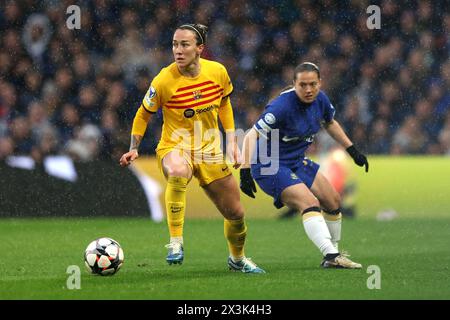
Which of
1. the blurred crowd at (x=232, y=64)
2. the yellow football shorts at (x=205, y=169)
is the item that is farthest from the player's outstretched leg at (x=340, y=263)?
the blurred crowd at (x=232, y=64)

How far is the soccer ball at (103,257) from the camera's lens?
8.54 m

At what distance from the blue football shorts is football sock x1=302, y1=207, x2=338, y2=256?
34cm

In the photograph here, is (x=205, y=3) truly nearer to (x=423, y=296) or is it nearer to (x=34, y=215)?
(x=34, y=215)

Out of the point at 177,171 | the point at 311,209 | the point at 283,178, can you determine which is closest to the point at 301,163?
the point at 283,178

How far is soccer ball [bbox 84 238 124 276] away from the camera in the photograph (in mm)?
8539

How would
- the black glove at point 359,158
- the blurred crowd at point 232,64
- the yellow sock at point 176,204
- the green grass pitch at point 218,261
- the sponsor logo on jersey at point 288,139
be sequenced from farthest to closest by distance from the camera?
the blurred crowd at point 232,64
the black glove at point 359,158
the sponsor logo on jersey at point 288,139
the yellow sock at point 176,204
the green grass pitch at point 218,261

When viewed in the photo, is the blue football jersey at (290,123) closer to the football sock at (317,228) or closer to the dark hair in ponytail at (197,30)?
the football sock at (317,228)

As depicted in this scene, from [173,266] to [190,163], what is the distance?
4.06ft

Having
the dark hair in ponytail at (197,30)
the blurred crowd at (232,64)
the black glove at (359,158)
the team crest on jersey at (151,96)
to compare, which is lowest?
the black glove at (359,158)

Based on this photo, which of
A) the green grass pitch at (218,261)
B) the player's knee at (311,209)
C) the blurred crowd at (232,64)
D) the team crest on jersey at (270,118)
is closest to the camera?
the green grass pitch at (218,261)

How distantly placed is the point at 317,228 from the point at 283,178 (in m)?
0.58

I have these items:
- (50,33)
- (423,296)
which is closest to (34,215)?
(50,33)

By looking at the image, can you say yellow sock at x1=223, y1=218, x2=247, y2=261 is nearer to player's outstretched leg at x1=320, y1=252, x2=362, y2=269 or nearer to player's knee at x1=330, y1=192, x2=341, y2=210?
player's outstretched leg at x1=320, y1=252, x2=362, y2=269

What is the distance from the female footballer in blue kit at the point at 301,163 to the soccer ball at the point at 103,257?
1328mm
